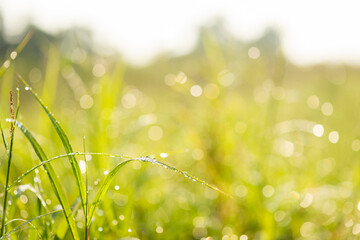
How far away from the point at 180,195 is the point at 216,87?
17.2 inches

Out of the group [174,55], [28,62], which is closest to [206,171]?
[174,55]

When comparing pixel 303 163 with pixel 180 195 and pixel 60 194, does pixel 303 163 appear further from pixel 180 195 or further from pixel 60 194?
pixel 60 194

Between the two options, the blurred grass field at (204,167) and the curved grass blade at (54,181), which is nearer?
the curved grass blade at (54,181)

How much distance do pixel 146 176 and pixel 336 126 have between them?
1.66m

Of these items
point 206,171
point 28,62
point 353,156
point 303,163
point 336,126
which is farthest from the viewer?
point 28,62

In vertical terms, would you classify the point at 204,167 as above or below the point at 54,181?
above

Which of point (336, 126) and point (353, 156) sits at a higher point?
point (336, 126)

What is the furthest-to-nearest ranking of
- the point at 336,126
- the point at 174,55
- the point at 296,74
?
the point at 296,74, the point at 336,126, the point at 174,55

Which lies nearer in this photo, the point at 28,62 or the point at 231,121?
the point at 231,121

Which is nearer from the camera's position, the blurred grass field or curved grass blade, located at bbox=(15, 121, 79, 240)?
curved grass blade, located at bbox=(15, 121, 79, 240)

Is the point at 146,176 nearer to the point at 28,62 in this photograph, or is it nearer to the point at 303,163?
the point at 303,163

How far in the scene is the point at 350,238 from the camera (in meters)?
1.25

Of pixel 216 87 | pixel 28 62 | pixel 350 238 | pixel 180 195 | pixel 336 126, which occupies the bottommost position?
pixel 350 238

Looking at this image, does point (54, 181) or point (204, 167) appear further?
point (204, 167)
